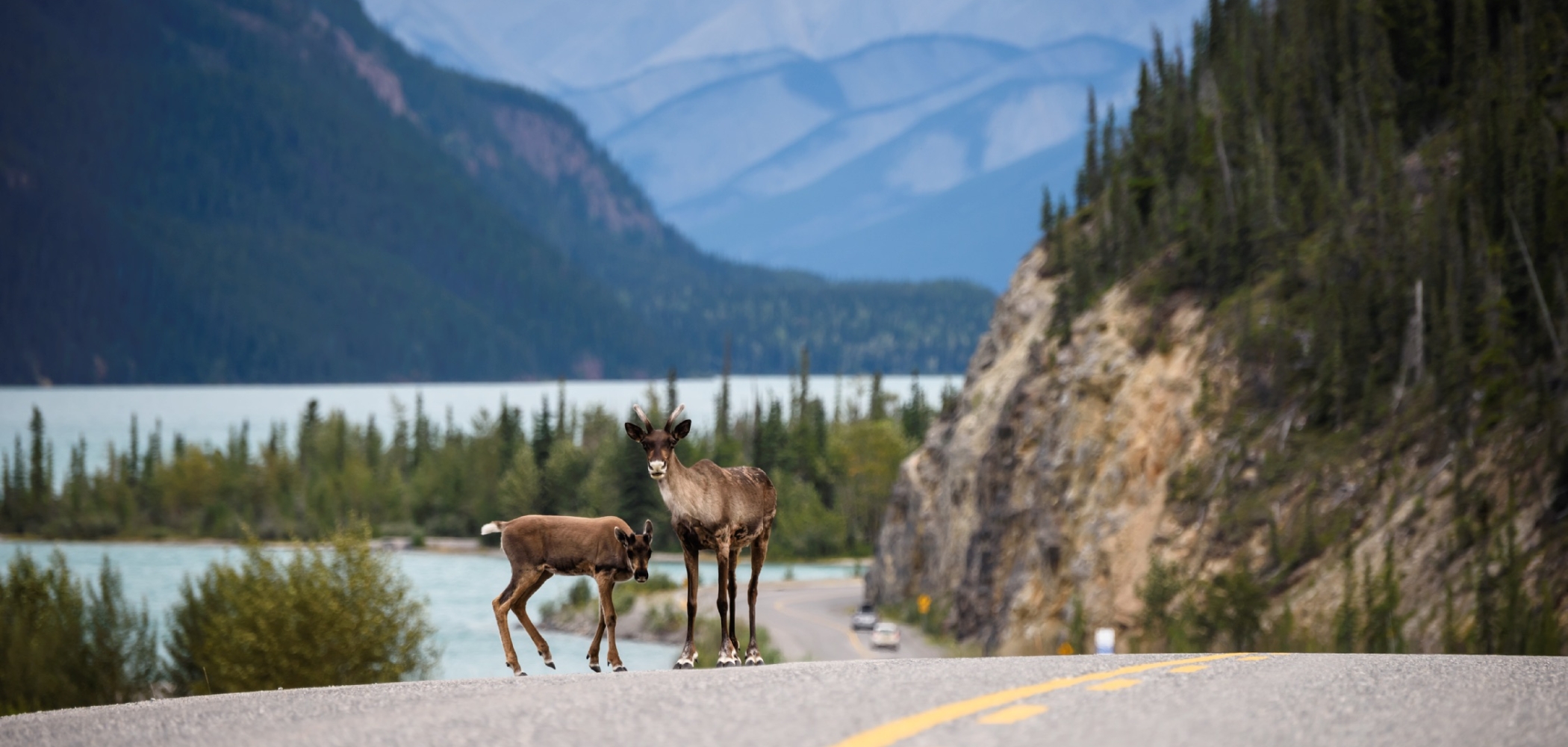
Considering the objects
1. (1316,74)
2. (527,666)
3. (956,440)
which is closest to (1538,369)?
(1316,74)

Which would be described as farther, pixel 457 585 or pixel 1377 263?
pixel 457 585

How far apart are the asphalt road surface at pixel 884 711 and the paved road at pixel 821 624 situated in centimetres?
3818

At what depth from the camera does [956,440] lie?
64.0 meters

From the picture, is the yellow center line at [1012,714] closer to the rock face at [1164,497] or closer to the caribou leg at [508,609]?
the caribou leg at [508,609]

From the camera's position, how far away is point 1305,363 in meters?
40.4

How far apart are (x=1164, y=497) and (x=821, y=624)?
34794mm

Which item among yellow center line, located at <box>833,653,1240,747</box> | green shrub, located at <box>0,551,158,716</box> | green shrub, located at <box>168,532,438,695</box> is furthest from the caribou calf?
green shrub, located at <box>0,551,158,716</box>

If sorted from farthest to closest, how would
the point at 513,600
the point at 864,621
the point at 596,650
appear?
the point at 864,621, the point at 596,650, the point at 513,600

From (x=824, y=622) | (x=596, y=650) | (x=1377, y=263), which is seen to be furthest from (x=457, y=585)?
(x=596, y=650)

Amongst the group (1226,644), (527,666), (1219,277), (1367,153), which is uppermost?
(1367,153)

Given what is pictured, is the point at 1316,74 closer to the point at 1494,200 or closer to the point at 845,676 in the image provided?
the point at 1494,200

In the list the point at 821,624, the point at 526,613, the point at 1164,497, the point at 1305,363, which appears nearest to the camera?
the point at 526,613

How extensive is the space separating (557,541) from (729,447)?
429 feet

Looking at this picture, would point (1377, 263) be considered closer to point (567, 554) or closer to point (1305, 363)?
point (1305, 363)
